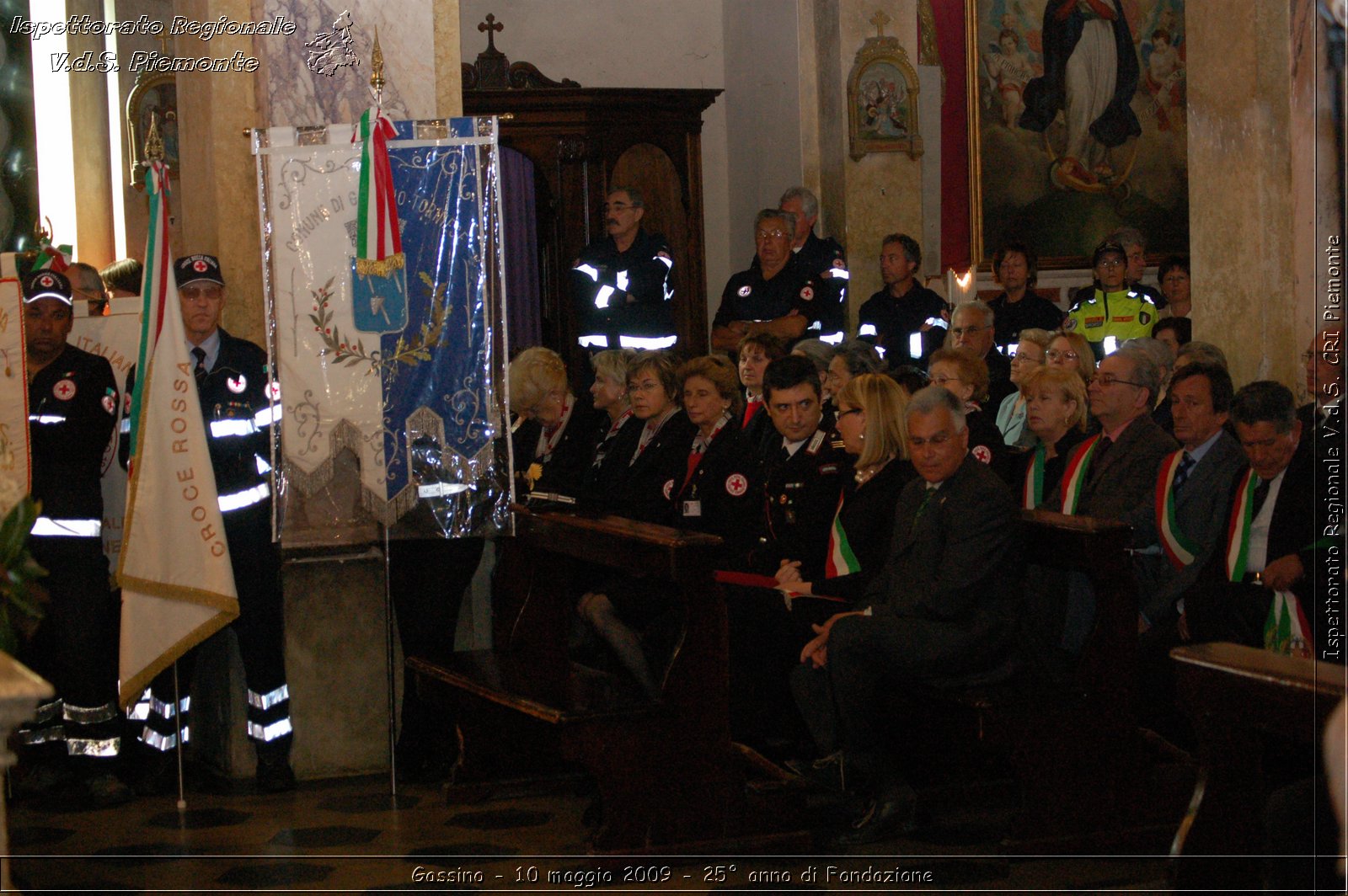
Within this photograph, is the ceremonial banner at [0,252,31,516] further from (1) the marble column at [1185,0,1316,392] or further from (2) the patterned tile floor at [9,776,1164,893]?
(1) the marble column at [1185,0,1316,392]

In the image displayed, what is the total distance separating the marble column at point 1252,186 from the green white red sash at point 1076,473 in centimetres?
122

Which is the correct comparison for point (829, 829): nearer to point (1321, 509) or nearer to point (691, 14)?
point (1321, 509)

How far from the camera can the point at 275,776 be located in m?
5.63

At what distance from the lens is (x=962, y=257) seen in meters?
11.2

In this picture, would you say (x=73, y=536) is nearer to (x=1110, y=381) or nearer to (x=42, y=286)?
(x=42, y=286)

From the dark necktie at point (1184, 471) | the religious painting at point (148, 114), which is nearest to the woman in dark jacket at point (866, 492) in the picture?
the dark necktie at point (1184, 471)

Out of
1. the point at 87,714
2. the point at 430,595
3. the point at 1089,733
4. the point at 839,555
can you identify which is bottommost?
the point at 87,714

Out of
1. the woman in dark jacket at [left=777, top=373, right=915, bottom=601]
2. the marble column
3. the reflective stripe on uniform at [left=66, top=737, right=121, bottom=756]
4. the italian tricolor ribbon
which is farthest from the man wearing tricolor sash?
the reflective stripe on uniform at [left=66, top=737, right=121, bottom=756]

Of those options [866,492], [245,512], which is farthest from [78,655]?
[866,492]

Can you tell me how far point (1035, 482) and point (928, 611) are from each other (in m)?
1.20

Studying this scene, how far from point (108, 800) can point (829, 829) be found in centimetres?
263

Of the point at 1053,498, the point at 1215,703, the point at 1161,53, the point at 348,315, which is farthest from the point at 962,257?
the point at 1215,703

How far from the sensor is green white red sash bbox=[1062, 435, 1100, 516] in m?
5.42

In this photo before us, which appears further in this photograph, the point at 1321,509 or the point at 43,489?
the point at 43,489
